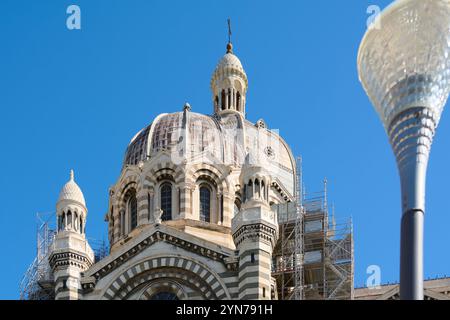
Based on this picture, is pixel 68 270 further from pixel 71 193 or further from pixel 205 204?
pixel 205 204

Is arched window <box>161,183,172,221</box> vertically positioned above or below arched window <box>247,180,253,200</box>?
above

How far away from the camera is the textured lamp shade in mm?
51969

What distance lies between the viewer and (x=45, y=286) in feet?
218

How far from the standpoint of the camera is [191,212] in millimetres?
65375

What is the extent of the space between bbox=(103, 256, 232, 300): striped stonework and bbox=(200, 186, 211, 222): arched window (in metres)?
6.23

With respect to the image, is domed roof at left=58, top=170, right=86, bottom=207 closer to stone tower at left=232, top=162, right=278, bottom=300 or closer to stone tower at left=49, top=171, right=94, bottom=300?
stone tower at left=49, top=171, right=94, bottom=300

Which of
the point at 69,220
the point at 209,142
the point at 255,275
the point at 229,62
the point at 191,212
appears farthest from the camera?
the point at 229,62

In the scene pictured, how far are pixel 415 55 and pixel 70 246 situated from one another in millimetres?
17197

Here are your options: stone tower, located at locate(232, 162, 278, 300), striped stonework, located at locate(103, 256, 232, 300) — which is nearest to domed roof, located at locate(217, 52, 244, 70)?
stone tower, located at locate(232, 162, 278, 300)

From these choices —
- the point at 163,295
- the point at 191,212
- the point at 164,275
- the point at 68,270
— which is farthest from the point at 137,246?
the point at 191,212

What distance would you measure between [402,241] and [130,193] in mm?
21547

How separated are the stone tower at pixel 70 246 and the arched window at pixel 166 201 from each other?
4.39m
